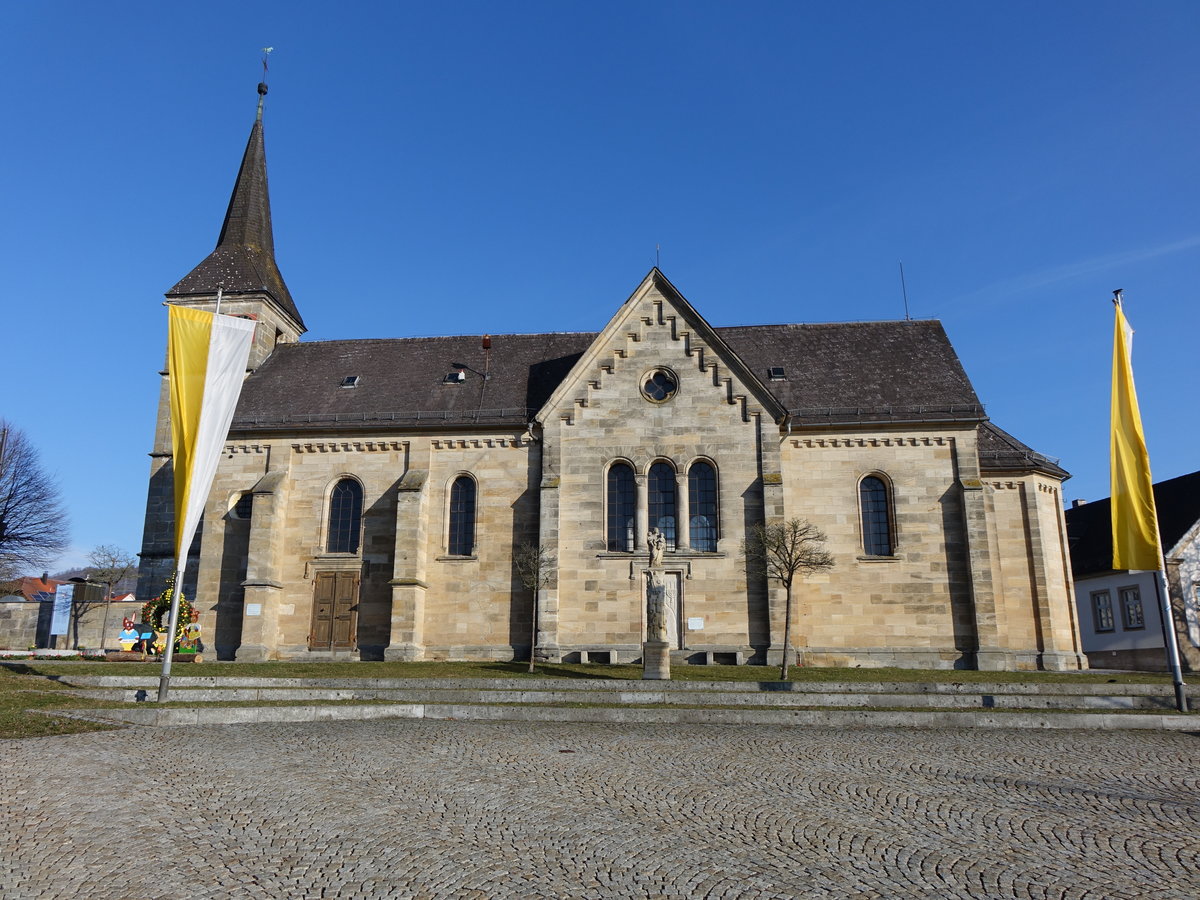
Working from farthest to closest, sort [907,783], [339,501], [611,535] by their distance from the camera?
1. [339,501]
2. [611,535]
3. [907,783]

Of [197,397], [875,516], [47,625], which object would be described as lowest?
[47,625]

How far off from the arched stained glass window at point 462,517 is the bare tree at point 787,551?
9.79m

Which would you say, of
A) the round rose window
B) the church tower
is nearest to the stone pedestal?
the round rose window

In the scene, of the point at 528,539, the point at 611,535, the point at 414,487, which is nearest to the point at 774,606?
the point at 611,535

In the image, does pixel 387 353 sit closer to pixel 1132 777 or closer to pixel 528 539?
pixel 528 539

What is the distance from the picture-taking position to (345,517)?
111 feet

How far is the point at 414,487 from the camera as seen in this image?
3219cm

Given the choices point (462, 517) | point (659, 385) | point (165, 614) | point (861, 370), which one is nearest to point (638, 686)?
point (462, 517)

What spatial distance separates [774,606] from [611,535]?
600 centimetres

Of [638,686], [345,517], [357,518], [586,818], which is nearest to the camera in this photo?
[586,818]

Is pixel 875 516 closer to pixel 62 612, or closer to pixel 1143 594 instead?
pixel 1143 594

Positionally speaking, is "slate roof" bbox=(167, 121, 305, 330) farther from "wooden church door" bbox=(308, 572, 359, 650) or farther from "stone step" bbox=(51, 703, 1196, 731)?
"stone step" bbox=(51, 703, 1196, 731)

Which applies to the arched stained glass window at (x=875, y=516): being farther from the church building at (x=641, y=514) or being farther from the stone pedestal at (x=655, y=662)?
the stone pedestal at (x=655, y=662)

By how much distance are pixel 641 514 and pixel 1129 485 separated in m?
15.3
